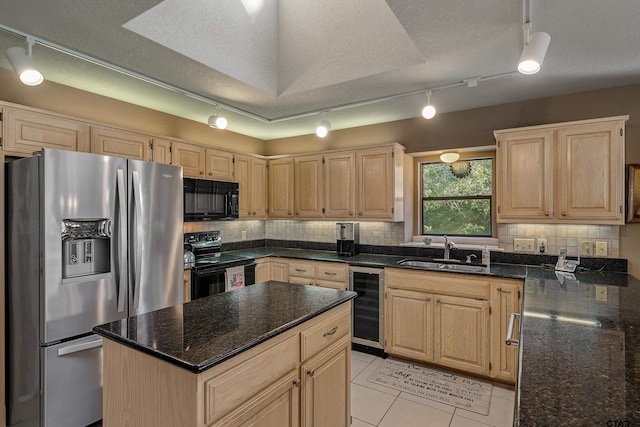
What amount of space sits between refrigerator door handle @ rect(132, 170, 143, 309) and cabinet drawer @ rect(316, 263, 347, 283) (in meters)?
1.86

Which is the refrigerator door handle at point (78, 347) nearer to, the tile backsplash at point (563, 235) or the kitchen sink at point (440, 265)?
the kitchen sink at point (440, 265)

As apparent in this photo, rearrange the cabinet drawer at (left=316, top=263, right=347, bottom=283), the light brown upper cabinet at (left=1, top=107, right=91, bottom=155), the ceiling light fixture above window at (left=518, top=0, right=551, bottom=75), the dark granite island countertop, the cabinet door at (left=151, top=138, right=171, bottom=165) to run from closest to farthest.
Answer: the dark granite island countertop, the ceiling light fixture above window at (left=518, top=0, right=551, bottom=75), the light brown upper cabinet at (left=1, top=107, right=91, bottom=155), the cabinet door at (left=151, top=138, right=171, bottom=165), the cabinet drawer at (left=316, top=263, right=347, bottom=283)

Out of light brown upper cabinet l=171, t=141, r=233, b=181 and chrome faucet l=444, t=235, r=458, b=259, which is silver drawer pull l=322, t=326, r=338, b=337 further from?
light brown upper cabinet l=171, t=141, r=233, b=181

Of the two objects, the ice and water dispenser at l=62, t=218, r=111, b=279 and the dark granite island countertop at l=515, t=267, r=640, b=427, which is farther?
the ice and water dispenser at l=62, t=218, r=111, b=279

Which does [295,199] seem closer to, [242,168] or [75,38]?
[242,168]

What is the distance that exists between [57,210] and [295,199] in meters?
2.69

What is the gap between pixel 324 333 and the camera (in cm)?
179

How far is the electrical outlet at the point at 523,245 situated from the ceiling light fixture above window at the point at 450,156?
1058mm

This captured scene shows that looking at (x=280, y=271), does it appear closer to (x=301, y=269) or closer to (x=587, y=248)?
(x=301, y=269)

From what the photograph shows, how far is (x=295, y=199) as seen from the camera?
445 centimetres

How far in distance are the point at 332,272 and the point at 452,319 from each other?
4.25 ft

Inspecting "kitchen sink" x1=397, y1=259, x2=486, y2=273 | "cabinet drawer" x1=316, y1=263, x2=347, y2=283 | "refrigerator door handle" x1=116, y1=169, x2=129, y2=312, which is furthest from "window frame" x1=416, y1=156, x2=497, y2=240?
"refrigerator door handle" x1=116, y1=169, x2=129, y2=312

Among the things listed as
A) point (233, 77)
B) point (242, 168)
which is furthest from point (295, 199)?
point (233, 77)

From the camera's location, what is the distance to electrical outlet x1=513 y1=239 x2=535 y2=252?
3240 millimetres
